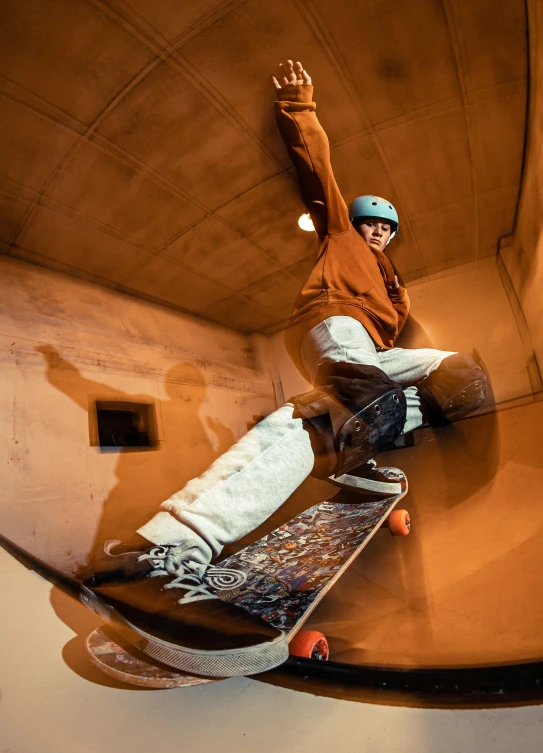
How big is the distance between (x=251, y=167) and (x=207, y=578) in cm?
59

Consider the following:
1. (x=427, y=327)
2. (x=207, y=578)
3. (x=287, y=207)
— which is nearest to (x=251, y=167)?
(x=287, y=207)

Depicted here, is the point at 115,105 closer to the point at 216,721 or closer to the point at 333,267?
the point at 333,267

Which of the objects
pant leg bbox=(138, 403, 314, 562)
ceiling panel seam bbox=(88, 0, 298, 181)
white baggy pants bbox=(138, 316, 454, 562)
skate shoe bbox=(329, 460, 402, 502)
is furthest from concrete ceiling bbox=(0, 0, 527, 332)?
skate shoe bbox=(329, 460, 402, 502)

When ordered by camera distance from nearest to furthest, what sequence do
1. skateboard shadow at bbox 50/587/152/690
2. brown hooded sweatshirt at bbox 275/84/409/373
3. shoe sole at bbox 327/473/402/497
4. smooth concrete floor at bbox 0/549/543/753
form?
smooth concrete floor at bbox 0/549/543/753 < skateboard shadow at bbox 50/587/152/690 < brown hooded sweatshirt at bbox 275/84/409/373 < shoe sole at bbox 327/473/402/497

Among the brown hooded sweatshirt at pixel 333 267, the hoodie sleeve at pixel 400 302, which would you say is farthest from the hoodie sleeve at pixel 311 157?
the hoodie sleeve at pixel 400 302

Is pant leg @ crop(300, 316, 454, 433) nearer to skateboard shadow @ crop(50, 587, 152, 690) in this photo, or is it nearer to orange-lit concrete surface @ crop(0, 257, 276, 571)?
orange-lit concrete surface @ crop(0, 257, 276, 571)

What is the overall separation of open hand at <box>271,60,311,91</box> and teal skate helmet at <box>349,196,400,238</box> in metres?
0.17

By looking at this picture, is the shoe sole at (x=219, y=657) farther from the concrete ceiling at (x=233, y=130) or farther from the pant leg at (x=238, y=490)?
the concrete ceiling at (x=233, y=130)

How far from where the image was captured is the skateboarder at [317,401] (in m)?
0.45

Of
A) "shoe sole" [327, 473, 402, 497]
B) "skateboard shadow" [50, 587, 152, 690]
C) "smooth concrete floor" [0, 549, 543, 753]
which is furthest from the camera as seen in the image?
"shoe sole" [327, 473, 402, 497]

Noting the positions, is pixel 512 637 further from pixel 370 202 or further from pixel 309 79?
pixel 309 79

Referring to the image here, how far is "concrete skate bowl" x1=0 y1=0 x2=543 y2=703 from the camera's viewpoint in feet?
1.47

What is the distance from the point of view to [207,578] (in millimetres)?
478

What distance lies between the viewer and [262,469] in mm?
503
